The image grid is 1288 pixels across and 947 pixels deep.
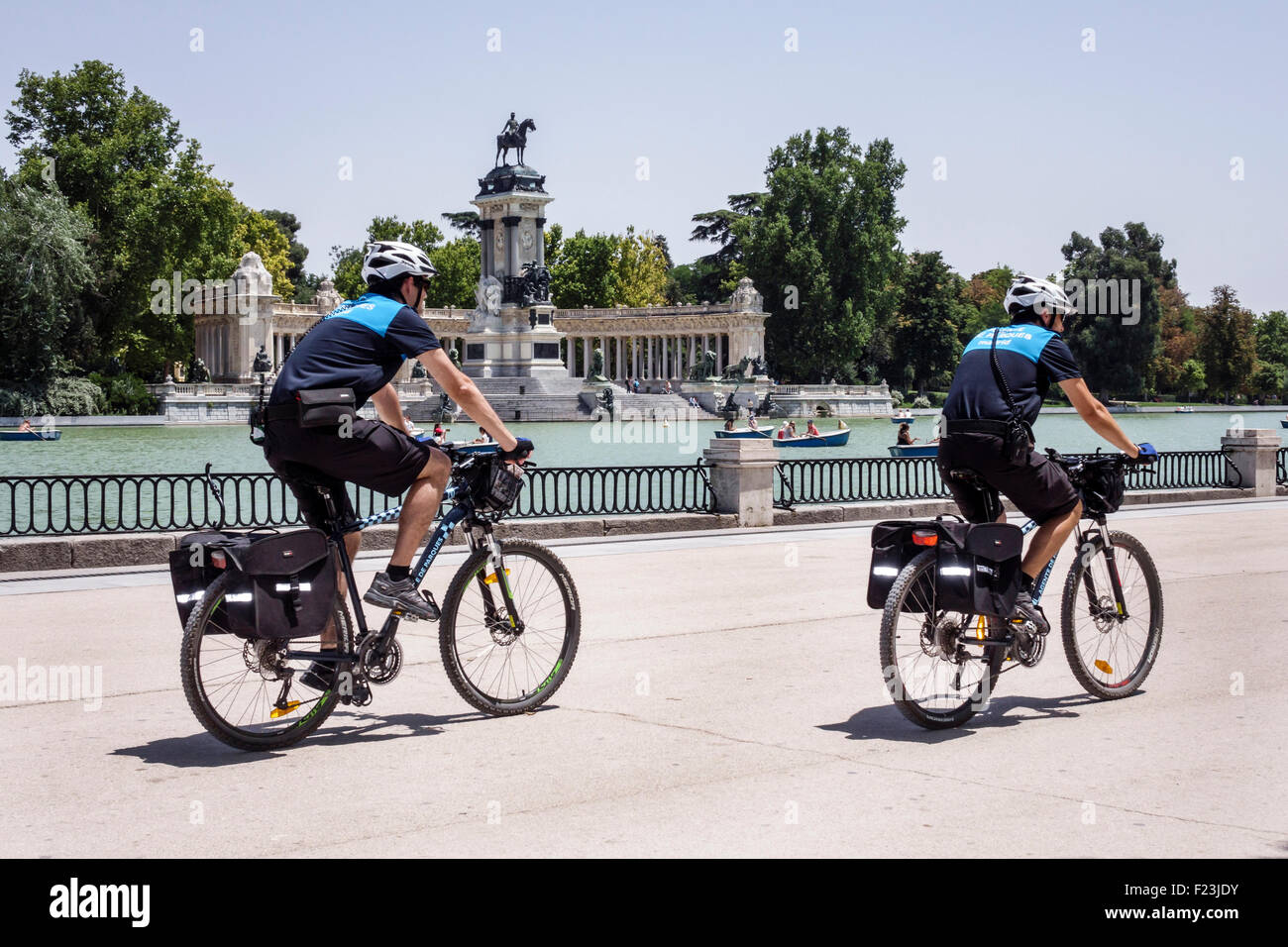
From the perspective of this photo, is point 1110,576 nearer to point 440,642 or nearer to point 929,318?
point 440,642

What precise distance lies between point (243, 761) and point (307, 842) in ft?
4.71

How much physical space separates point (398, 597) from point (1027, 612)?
304 cm

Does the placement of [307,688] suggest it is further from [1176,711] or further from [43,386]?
[43,386]

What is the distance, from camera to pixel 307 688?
695cm

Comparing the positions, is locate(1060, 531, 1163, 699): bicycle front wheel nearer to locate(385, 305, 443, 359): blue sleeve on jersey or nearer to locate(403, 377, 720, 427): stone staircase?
locate(385, 305, 443, 359): blue sleeve on jersey

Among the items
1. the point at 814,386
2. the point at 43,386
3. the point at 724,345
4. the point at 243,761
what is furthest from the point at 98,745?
the point at 724,345

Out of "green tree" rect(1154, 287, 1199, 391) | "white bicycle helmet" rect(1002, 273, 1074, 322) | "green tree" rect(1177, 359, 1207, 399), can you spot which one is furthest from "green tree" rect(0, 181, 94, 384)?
"green tree" rect(1177, 359, 1207, 399)

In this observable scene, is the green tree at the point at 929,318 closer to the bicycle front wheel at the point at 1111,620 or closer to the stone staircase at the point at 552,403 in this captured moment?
the stone staircase at the point at 552,403

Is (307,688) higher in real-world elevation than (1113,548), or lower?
lower

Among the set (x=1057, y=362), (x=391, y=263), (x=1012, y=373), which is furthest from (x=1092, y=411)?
(x=391, y=263)

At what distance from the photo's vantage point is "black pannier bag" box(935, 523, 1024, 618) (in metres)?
6.88

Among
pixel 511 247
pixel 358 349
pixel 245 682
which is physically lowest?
pixel 245 682

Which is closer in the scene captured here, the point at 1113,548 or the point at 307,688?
the point at 307,688

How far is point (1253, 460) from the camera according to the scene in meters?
25.2
